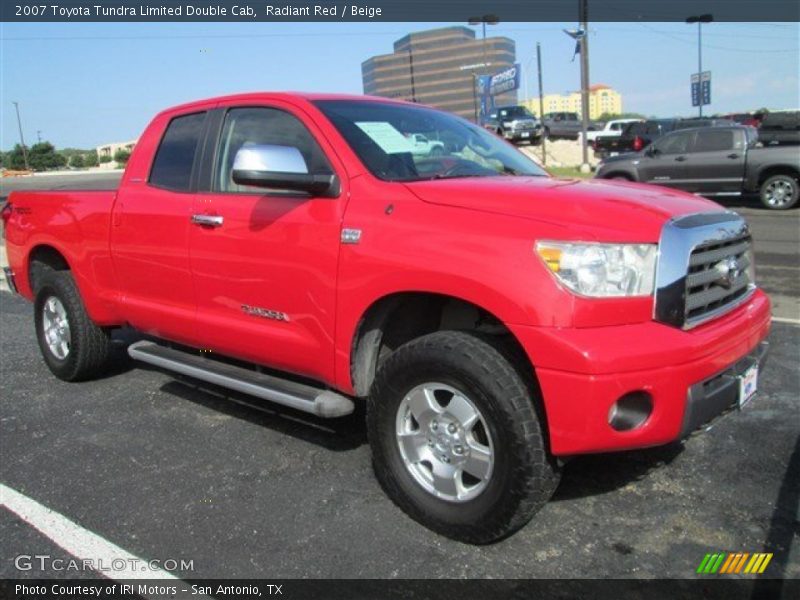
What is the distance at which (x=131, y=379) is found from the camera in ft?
17.3

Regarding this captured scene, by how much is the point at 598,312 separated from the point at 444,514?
106 cm

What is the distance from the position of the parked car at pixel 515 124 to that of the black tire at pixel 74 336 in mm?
29887

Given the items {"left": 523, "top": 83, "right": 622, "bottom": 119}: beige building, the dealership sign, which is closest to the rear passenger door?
the dealership sign

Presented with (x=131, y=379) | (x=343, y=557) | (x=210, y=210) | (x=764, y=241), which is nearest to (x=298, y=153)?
A: (x=210, y=210)

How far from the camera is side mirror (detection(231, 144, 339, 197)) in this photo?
3.12 meters

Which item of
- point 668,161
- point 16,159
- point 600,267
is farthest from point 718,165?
point 16,159

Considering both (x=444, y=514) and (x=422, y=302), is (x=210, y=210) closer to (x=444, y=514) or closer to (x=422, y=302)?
(x=422, y=302)

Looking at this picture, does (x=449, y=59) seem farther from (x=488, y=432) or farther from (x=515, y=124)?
(x=488, y=432)

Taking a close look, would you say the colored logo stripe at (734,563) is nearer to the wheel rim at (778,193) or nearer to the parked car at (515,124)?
the wheel rim at (778,193)

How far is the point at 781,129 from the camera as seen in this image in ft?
57.4

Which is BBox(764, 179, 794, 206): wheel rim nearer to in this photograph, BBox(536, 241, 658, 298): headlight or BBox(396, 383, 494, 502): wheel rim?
BBox(536, 241, 658, 298): headlight

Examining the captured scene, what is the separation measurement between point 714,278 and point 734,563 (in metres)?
1.12

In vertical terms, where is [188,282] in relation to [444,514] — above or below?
above

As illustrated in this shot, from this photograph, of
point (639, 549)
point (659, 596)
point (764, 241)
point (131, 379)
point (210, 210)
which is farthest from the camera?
point (764, 241)
